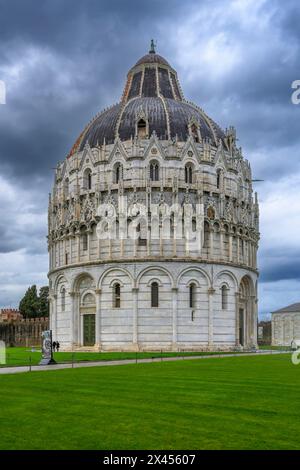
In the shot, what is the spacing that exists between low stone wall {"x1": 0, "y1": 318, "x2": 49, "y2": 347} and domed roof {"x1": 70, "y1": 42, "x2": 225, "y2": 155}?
110ft

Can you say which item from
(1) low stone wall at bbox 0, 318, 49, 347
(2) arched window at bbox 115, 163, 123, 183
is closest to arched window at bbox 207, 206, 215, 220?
(2) arched window at bbox 115, 163, 123, 183

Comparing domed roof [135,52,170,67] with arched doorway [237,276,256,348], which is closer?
arched doorway [237,276,256,348]

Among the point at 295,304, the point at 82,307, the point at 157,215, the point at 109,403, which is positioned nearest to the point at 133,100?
the point at 157,215

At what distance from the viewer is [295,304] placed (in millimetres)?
129250

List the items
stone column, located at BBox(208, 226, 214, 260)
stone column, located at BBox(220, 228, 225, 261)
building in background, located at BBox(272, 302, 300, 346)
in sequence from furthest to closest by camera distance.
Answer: building in background, located at BBox(272, 302, 300, 346) → stone column, located at BBox(220, 228, 225, 261) → stone column, located at BBox(208, 226, 214, 260)

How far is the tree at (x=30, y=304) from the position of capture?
366 ft

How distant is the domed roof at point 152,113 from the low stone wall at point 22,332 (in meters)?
33.6

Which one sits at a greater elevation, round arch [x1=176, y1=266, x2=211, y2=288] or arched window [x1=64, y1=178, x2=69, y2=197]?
arched window [x1=64, y1=178, x2=69, y2=197]

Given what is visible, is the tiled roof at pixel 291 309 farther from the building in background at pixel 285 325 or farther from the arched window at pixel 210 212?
the arched window at pixel 210 212

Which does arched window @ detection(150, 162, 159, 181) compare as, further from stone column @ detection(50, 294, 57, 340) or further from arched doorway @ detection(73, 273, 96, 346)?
stone column @ detection(50, 294, 57, 340)

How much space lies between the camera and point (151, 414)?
584 inches

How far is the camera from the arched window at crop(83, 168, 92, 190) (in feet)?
219

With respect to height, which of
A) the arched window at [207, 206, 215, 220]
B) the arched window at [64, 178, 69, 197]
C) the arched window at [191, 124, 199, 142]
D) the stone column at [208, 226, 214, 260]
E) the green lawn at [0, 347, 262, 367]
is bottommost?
the green lawn at [0, 347, 262, 367]
